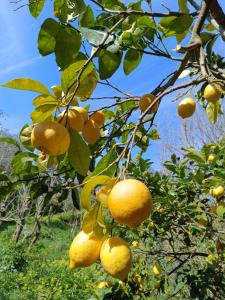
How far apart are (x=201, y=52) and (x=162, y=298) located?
60.6 inches

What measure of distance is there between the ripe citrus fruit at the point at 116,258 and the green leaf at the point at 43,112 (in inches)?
10.7

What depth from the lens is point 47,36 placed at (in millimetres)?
813

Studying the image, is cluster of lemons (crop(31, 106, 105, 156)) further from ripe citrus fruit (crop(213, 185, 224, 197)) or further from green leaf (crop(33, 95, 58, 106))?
ripe citrus fruit (crop(213, 185, 224, 197))

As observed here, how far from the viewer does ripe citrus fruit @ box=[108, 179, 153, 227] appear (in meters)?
0.50

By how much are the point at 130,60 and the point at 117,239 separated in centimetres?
53

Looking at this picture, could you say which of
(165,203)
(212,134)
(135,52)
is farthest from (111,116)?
(212,134)

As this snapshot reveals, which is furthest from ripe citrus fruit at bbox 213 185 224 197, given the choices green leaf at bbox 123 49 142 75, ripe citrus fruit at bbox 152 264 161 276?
green leaf at bbox 123 49 142 75

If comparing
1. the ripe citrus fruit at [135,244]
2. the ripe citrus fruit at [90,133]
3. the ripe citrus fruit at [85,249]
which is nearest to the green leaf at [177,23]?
the ripe citrus fruit at [90,133]

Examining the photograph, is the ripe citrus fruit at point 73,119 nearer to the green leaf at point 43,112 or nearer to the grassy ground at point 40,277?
the green leaf at point 43,112

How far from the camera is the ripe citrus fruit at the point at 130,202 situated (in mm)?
504

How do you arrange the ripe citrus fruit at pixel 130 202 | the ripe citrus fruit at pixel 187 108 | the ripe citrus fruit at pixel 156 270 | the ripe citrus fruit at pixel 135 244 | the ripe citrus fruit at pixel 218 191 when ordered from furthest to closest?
the ripe citrus fruit at pixel 135 244
the ripe citrus fruit at pixel 156 270
the ripe citrus fruit at pixel 218 191
the ripe citrus fruit at pixel 187 108
the ripe citrus fruit at pixel 130 202

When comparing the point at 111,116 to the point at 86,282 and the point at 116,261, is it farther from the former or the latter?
the point at 86,282

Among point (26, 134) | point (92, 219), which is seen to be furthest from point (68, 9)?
point (92, 219)

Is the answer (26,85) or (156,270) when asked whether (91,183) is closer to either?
(26,85)
